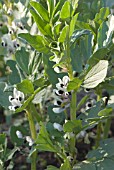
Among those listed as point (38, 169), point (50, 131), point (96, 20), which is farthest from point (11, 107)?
point (38, 169)

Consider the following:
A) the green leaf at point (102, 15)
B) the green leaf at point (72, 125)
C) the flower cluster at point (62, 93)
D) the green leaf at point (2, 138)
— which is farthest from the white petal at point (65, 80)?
the green leaf at point (2, 138)

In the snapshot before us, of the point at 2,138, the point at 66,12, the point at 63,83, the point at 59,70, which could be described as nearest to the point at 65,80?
the point at 63,83

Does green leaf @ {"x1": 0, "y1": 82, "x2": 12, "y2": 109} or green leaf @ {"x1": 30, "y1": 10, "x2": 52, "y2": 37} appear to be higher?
green leaf @ {"x1": 30, "y1": 10, "x2": 52, "y2": 37}

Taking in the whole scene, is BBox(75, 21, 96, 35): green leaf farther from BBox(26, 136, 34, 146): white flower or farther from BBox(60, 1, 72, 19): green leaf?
BBox(26, 136, 34, 146): white flower

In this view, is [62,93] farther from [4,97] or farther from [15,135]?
[15,135]

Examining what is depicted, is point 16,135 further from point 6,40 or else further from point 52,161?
point 52,161

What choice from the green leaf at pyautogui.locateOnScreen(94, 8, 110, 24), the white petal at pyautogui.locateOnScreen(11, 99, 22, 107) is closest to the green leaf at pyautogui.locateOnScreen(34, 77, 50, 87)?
the white petal at pyautogui.locateOnScreen(11, 99, 22, 107)
